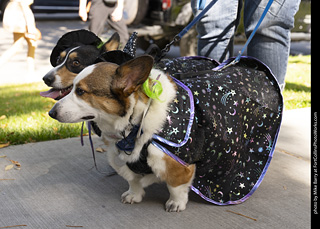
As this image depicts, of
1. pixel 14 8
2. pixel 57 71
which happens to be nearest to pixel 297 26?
pixel 14 8

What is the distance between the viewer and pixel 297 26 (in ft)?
33.3

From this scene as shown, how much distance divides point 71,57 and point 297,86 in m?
4.71

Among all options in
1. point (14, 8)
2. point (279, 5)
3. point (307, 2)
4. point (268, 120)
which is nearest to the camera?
point (268, 120)

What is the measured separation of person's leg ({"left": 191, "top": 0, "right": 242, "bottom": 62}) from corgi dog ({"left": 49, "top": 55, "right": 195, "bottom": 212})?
1171 millimetres

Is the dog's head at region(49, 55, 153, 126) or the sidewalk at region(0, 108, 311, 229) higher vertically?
the dog's head at region(49, 55, 153, 126)

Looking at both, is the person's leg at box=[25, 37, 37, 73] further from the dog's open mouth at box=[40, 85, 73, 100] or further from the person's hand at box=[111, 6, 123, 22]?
the dog's open mouth at box=[40, 85, 73, 100]

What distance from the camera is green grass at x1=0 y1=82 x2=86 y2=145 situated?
170 inches

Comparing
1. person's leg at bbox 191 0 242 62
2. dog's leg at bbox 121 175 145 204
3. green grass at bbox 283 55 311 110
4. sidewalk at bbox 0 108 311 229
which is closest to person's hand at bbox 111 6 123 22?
green grass at bbox 283 55 311 110

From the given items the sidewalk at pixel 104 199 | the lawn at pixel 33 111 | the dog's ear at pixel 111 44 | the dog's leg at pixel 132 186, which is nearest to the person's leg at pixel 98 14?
the lawn at pixel 33 111

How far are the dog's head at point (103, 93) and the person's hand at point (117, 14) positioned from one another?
15.6 feet

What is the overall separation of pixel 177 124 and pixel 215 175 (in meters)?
0.64

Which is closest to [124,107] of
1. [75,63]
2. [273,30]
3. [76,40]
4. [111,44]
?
[75,63]

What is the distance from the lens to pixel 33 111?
206 inches
